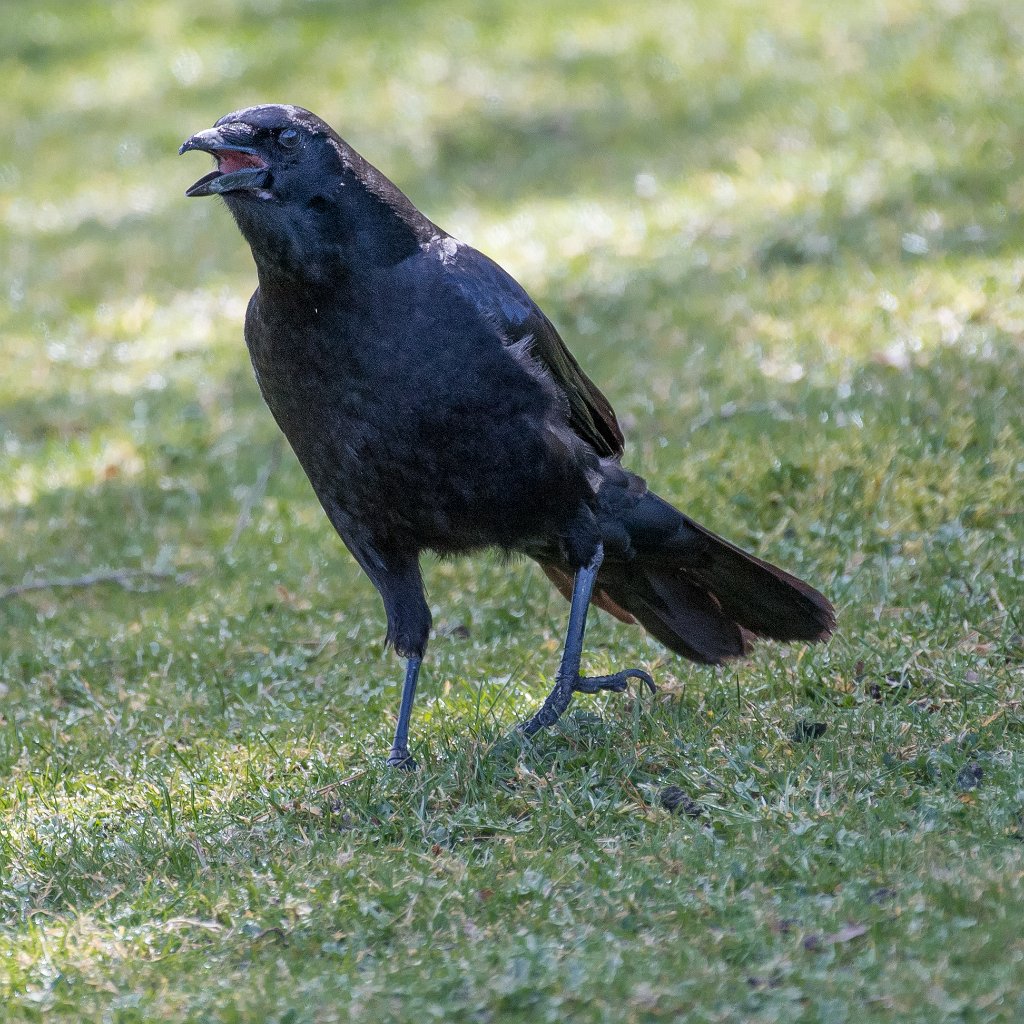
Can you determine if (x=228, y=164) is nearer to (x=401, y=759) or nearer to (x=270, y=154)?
(x=270, y=154)

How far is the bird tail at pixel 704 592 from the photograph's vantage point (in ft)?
16.3

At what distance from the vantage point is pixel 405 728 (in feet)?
15.3

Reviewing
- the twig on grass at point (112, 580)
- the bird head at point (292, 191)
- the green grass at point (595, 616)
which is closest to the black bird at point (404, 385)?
the bird head at point (292, 191)

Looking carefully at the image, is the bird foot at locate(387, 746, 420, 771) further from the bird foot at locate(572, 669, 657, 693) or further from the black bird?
the bird foot at locate(572, 669, 657, 693)

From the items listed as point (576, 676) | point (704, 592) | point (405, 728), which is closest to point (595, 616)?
point (704, 592)

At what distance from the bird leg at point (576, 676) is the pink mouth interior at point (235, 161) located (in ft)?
5.29

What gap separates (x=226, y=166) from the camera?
4434mm

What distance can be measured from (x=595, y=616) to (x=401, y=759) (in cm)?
147

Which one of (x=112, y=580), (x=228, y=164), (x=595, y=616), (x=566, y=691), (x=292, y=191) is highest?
(x=228, y=164)

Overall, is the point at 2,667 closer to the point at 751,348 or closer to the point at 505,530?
the point at 505,530

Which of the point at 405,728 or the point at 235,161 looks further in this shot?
the point at 405,728

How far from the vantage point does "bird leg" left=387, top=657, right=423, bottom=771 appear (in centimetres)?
449

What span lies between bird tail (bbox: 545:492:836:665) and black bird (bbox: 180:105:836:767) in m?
0.02

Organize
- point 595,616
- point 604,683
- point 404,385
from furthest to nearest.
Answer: point 595,616
point 604,683
point 404,385
